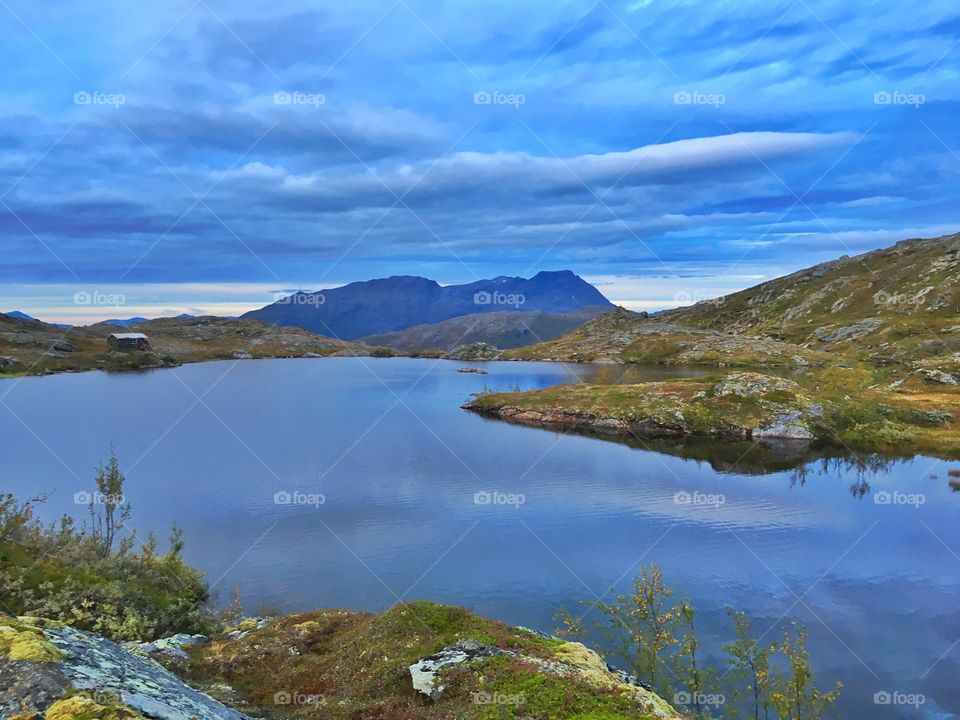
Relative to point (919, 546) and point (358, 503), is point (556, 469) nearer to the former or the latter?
point (358, 503)

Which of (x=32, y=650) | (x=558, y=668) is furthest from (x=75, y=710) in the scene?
(x=558, y=668)

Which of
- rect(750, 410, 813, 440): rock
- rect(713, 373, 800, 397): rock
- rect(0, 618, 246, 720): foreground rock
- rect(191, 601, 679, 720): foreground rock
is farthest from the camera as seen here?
rect(713, 373, 800, 397): rock

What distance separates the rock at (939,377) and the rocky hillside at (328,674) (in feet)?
494

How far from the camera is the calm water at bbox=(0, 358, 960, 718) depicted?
35.6 meters

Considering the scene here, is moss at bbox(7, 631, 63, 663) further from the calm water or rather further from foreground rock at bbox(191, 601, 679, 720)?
the calm water

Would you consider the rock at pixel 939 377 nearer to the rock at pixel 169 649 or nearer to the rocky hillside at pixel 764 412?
the rocky hillside at pixel 764 412

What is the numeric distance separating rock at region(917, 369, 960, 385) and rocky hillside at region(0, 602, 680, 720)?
494 ft

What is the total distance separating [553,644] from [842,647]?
22239 millimetres

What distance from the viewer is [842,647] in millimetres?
31750

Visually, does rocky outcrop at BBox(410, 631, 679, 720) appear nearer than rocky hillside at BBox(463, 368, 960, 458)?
Yes

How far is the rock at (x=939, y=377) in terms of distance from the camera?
128625 mm

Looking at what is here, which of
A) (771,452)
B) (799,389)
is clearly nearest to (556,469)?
(771,452)

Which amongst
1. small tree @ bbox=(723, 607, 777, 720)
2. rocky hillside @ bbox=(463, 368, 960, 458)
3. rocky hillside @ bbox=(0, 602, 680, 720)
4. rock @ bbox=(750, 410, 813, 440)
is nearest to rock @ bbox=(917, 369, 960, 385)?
rocky hillside @ bbox=(463, 368, 960, 458)

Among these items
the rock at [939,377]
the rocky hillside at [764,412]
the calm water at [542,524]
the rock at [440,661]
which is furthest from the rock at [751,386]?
the rock at [440,661]
